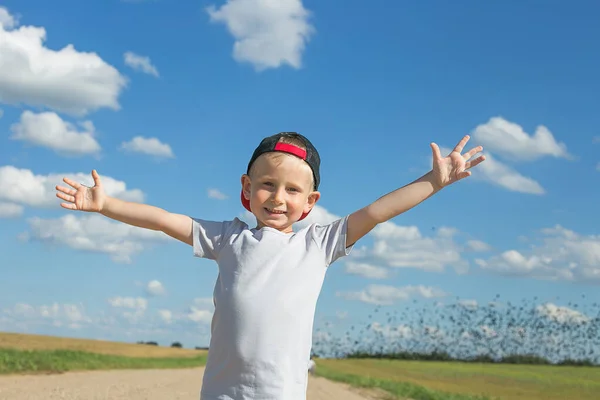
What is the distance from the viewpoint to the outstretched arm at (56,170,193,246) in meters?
4.77

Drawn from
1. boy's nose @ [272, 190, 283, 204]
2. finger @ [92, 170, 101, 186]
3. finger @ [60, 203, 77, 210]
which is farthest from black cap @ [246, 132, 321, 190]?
finger @ [60, 203, 77, 210]

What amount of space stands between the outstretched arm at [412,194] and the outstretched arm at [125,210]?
103 centimetres

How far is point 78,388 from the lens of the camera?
13.6 m

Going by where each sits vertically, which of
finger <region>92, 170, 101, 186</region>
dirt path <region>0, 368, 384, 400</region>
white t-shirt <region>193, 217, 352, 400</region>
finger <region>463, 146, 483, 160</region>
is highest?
finger <region>463, 146, 483, 160</region>

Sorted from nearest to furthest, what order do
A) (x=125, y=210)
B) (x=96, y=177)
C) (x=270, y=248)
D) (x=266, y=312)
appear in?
(x=266, y=312) → (x=270, y=248) → (x=125, y=210) → (x=96, y=177)

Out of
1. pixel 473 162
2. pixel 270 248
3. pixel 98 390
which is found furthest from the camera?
pixel 98 390

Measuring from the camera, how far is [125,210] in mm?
4812

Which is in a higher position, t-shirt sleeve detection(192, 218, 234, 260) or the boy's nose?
the boy's nose

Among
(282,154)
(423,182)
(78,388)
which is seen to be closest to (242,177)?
(282,154)

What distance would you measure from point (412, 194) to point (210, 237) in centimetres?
124

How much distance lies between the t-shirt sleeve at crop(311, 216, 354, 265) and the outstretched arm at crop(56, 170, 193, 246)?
80 cm

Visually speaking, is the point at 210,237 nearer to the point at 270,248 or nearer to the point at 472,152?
the point at 270,248

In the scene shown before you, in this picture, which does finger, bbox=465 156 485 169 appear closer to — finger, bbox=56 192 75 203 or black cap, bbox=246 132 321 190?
black cap, bbox=246 132 321 190

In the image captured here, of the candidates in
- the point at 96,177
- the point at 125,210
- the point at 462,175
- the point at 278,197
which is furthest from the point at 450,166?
the point at 96,177
